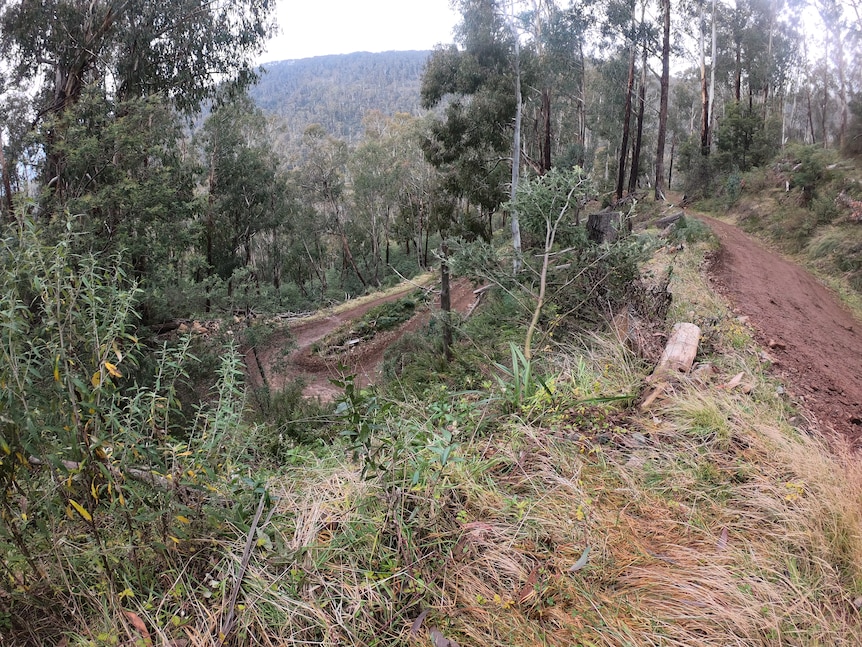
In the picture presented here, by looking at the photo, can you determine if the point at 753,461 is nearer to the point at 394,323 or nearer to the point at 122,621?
the point at 122,621

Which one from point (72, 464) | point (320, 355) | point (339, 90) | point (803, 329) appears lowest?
point (320, 355)

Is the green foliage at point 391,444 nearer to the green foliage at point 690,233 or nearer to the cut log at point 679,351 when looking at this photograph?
the cut log at point 679,351

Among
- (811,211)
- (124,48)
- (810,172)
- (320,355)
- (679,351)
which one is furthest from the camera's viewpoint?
(320,355)

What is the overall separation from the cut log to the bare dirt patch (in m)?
6.90

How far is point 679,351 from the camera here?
12.5 feet

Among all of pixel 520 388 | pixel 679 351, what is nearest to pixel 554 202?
pixel 679 351

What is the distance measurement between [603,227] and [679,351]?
229cm

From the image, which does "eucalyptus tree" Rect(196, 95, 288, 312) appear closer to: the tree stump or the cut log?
the tree stump

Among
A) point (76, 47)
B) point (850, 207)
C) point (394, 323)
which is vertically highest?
point (76, 47)

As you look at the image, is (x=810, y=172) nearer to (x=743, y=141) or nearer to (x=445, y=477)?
(x=743, y=141)

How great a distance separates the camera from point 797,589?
1.83 metres

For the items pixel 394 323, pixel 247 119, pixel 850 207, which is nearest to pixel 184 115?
pixel 394 323

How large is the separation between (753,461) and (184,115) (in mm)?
14282

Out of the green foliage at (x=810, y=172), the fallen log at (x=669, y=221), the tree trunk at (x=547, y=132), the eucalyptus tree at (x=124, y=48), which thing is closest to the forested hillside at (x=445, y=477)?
the eucalyptus tree at (x=124, y=48)
